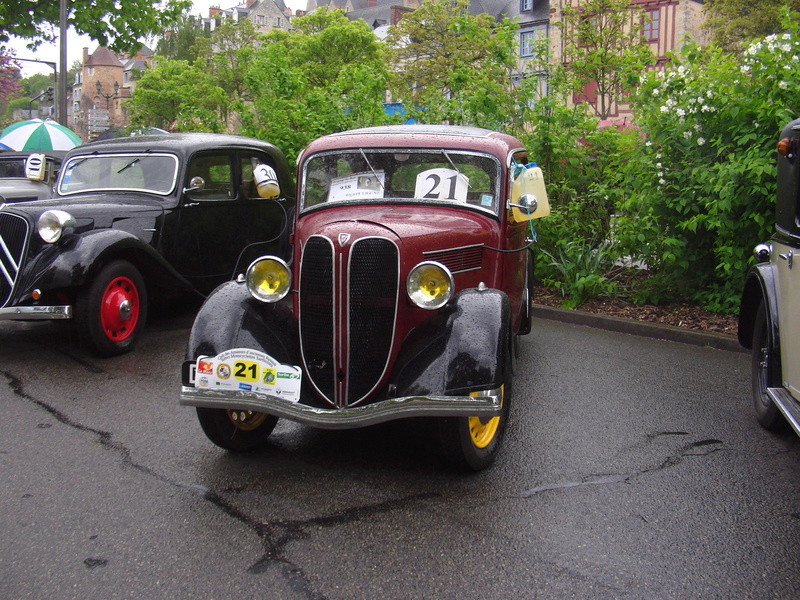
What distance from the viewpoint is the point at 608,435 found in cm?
490

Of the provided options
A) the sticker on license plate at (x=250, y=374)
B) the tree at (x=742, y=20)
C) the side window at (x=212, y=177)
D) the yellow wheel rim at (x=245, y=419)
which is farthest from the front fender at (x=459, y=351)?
the tree at (x=742, y=20)

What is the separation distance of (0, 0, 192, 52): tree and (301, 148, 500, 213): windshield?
53.0 ft

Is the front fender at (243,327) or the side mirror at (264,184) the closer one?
the front fender at (243,327)

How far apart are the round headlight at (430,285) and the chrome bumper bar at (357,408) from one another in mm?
566

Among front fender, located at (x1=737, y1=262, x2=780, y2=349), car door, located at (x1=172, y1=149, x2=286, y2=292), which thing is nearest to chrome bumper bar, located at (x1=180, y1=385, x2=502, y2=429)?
front fender, located at (x1=737, y1=262, x2=780, y2=349)

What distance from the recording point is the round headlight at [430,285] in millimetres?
4156

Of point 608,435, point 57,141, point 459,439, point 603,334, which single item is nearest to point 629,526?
point 459,439

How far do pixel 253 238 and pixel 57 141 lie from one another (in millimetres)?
8557

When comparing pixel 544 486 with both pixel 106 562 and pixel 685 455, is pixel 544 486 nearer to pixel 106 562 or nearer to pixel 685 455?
pixel 685 455

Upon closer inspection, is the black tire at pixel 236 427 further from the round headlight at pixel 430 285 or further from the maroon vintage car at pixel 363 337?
the round headlight at pixel 430 285

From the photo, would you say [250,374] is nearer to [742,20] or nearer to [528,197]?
[528,197]

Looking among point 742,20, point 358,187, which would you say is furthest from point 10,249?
point 742,20

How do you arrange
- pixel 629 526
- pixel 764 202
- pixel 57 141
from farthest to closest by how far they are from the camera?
pixel 57 141, pixel 764 202, pixel 629 526

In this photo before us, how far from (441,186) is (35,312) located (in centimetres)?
339
